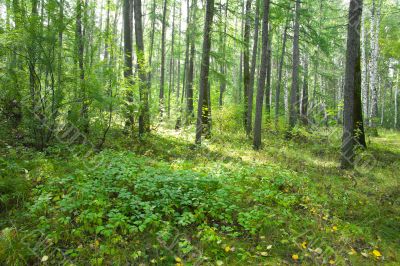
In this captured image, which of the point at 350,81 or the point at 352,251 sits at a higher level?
the point at 350,81

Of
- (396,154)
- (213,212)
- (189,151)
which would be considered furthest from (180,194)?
(396,154)

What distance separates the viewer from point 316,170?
27.1 ft

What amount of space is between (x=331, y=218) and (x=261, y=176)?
1.94 m

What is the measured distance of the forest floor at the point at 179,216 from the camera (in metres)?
3.77

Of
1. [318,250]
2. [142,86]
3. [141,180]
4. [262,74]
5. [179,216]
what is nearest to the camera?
[318,250]

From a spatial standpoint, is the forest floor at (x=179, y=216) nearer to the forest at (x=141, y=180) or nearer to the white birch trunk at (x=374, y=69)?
the forest at (x=141, y=180)

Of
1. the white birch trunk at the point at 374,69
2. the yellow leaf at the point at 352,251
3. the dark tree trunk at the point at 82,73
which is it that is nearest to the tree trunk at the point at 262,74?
the dark tree trunk at the point at 82,73

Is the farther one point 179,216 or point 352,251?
point 179,216

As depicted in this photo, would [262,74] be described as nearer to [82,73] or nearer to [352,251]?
[82,73]

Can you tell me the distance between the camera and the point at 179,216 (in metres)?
4.53

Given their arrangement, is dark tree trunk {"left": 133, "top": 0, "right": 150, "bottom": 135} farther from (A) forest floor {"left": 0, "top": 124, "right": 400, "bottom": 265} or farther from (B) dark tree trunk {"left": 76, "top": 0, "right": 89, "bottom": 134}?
(A) forest floor {"left": 0, "top": 124, "right": 400, "bottom": 265}

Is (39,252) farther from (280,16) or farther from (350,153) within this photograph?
(280,16)

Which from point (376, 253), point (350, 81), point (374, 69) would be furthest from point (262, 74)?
point (374, 69)

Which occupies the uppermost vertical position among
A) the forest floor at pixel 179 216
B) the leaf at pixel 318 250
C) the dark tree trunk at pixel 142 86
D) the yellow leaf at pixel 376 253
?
the dark tree trunk at pixel 142 86
